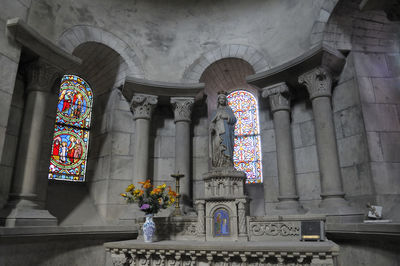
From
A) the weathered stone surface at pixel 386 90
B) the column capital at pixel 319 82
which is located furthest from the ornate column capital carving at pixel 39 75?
the weathered stone surface at pixel 386 90

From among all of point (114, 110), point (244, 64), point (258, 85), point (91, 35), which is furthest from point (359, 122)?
point (91, 35)

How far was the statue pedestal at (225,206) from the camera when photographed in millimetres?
5766

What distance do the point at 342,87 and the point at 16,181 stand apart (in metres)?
7.43

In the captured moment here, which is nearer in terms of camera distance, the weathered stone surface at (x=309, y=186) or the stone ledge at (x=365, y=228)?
the stone ledge at (x=365, y=228)

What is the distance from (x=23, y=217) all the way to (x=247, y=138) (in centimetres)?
612

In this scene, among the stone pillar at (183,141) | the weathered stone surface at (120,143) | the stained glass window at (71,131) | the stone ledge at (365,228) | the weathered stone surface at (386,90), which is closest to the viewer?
the stone ledge at (365,228)

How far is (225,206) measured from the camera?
592 cm

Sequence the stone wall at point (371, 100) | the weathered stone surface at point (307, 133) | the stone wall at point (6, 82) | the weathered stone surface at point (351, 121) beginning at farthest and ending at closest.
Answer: the weathered stone surface at point (307, 133) < the weathered stone surface at point (351, 121) < the stone wall at point (371, 100) < the stone wall at point (6, 82)

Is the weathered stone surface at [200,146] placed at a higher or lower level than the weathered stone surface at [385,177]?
higher

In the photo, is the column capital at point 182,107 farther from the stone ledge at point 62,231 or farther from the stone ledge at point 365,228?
the stone ledge at point 365,228

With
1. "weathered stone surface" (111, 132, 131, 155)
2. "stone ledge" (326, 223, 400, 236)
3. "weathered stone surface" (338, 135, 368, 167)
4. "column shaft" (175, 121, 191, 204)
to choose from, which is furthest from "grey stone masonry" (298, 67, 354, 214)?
"weathered stone surface" (111, 132, 131, 155)

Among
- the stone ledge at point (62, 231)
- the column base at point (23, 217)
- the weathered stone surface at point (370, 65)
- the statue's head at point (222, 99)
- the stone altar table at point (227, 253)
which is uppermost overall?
the weathered stone surface at point (370, 65)

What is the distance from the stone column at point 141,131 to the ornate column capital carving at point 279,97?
125 inches

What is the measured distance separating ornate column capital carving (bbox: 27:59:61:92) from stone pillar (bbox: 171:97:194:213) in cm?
325
